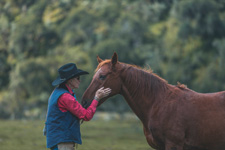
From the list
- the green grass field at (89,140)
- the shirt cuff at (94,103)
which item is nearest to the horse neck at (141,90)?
the shirt cuff at (94,103)

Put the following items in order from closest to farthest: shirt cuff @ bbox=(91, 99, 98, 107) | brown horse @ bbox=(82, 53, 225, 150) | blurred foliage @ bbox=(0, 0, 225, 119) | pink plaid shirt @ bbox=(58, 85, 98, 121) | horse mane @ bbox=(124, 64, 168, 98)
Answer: pink plaid shirt @ bbox=(58, 85, 98, 121), shirt cuff @ bbox=(91, 99, 98, 107), brown horse @ bbox=(82, 53, 225, 150), horse mane @ bbox=(124, 64, 168, 98), blurred foliage @ bbox=(0, 0, 225, 119)

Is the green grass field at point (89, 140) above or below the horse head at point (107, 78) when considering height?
below

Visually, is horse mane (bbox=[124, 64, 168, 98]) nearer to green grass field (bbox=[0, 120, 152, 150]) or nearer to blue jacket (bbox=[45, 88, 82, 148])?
blue jacket (bbox=[45, 88, 82, 148])

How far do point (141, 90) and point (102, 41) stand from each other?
30906 mm

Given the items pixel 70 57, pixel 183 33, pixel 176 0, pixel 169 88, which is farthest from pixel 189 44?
pixel 169 88

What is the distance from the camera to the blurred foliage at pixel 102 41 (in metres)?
29.3

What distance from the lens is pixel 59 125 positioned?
5480mm

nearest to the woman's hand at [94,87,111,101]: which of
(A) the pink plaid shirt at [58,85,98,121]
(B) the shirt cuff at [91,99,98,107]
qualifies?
(B) the shirt cuff at [91,99,98,107]

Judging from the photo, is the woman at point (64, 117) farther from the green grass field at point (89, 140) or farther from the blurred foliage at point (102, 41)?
the blurred foliage at point (102, 41)

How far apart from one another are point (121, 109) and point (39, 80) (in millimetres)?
7713

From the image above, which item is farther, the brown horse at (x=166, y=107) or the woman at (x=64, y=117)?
the brown horse at (x=166, y=107)

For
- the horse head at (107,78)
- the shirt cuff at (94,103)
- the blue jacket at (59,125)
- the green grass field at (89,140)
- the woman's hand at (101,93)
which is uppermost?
the horse head at (107,78)

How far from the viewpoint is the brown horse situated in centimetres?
593

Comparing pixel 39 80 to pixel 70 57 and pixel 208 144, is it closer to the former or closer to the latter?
pixel 70 57
